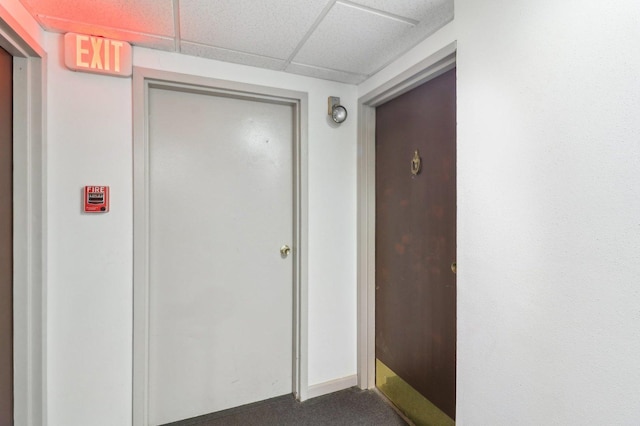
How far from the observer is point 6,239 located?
4.62 ft

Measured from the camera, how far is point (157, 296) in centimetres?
Result: 189

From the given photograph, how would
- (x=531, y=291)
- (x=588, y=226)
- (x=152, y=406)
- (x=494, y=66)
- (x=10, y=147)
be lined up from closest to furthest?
(x=588, y=226) < (x=531, y=291) < (x=494, y=66) < (x=10, y=147) < (x=152, y=406)

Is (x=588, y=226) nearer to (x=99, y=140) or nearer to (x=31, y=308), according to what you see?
(x=99, y=140)

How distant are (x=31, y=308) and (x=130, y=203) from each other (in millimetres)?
646

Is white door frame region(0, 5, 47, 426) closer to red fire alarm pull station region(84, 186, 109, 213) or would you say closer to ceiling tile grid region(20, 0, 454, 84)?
red fire alarm pull station region(84, 186, 109, 213)

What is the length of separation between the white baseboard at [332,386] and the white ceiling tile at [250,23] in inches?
84.9

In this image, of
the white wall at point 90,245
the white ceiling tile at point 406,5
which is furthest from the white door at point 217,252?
the white ceiling tile at point 406,5

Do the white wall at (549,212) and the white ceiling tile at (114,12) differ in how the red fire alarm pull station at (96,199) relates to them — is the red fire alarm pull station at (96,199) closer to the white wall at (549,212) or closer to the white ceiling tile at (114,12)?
the white ceiling tile at (114,12)

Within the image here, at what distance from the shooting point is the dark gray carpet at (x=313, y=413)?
6.34ft

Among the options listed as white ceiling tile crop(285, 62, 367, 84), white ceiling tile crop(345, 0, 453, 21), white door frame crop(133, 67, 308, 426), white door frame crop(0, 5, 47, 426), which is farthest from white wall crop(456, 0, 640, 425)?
white door frame crop(0, 5, 47, 426)

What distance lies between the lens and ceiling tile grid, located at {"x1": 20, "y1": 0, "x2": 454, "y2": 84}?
1393 millimetres

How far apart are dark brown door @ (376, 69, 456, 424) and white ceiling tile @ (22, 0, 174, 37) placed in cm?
137

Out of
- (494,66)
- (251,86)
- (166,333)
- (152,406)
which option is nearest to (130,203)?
(166,333)

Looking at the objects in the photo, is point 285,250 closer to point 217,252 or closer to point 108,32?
point 217,252
